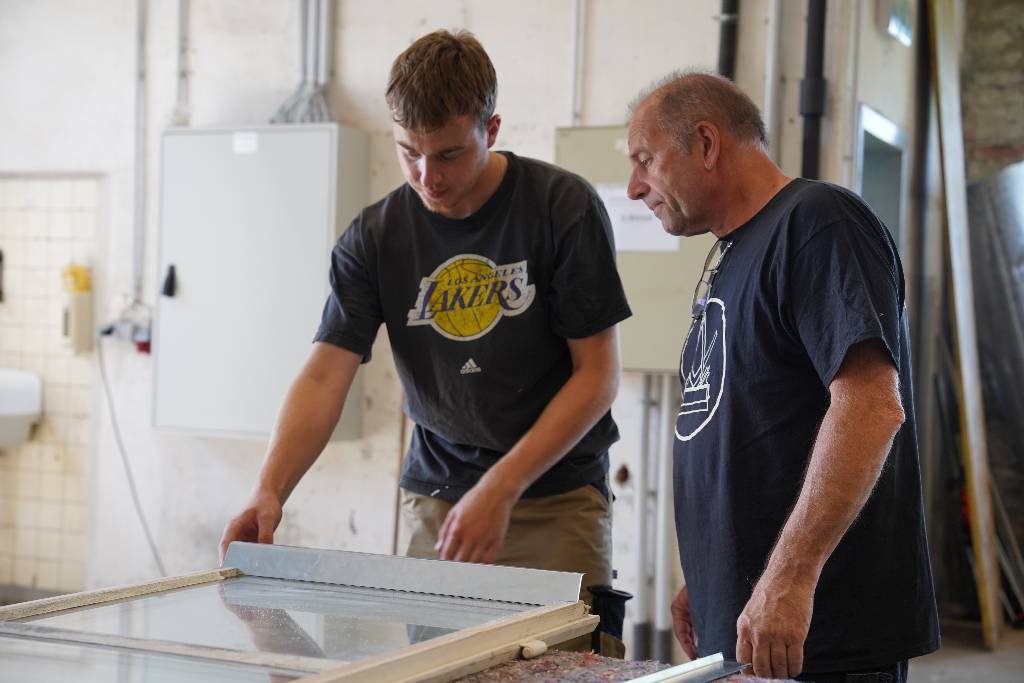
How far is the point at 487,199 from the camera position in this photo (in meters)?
2.04

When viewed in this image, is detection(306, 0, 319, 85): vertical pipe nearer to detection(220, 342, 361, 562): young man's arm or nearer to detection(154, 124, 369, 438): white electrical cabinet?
detection(154, 124, 369, 438): white electrical cabinet

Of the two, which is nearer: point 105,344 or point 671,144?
point 671,144

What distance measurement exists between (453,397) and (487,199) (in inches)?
13.6

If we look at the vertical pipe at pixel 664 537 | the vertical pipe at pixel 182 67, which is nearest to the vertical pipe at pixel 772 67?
the vertical pipe at pixel 664 537

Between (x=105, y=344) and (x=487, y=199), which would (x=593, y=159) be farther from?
(x=105, y=344)

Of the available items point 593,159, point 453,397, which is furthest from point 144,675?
point 593,159

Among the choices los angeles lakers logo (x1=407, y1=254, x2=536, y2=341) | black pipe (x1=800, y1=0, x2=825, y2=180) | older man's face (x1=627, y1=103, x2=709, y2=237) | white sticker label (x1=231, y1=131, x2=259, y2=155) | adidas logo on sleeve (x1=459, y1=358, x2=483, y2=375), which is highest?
black pipe (x1=800, y1=0, x2=825, y2=180)

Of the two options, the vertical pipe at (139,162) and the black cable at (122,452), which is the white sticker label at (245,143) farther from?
the black cable at (122,452)

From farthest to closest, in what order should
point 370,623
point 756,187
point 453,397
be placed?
point 453,397 → point 756,187 → point 370,623

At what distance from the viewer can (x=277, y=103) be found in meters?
Result: 4.20

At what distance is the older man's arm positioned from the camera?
133 cm

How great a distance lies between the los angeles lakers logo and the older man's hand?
78 centimetres

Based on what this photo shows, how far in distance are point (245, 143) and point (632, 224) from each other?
1.35m

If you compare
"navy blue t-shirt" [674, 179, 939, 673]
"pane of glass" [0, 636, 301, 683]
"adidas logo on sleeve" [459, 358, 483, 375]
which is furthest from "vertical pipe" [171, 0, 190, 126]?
"pane of glass" [0, 636, 301, 683]
